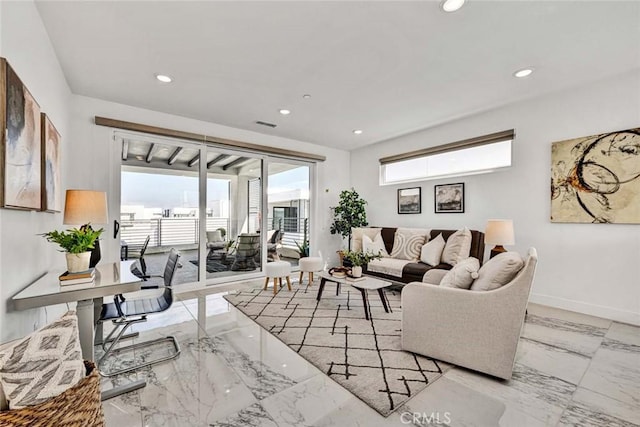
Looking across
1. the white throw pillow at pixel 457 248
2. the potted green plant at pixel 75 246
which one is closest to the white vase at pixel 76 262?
the potted green plant at pixel 75 246

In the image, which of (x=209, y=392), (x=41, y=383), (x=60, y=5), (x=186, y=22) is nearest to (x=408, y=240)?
(x=209, y=392)

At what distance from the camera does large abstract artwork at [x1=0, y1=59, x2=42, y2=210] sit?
4.58 ft

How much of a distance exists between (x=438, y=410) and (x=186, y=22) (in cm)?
321

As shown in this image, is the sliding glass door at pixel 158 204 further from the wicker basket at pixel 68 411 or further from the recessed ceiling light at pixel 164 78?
the wicker basket at pixel 68 411

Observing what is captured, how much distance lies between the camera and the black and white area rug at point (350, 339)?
1.85 meters

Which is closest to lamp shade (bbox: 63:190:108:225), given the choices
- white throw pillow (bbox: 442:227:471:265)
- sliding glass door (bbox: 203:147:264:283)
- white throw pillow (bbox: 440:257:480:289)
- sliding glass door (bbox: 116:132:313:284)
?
sliding glass door (bbox: 116:132:313:284)

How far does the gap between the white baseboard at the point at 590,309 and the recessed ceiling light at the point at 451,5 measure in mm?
3507

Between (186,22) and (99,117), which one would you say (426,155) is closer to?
(186,22)

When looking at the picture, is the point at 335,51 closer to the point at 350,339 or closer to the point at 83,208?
the point at 83,208

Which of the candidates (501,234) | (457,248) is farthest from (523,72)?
(457,248)

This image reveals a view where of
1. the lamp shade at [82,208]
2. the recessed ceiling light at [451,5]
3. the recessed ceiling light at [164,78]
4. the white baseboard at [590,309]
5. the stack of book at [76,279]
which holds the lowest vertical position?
the white baseboard at [590,309]

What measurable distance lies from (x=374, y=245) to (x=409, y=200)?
1.09 meters

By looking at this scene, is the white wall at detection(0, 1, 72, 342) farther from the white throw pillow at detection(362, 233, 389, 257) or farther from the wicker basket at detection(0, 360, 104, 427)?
the white throw pillow at detection(362, 233, 389, 257)

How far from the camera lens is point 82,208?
2.04m
